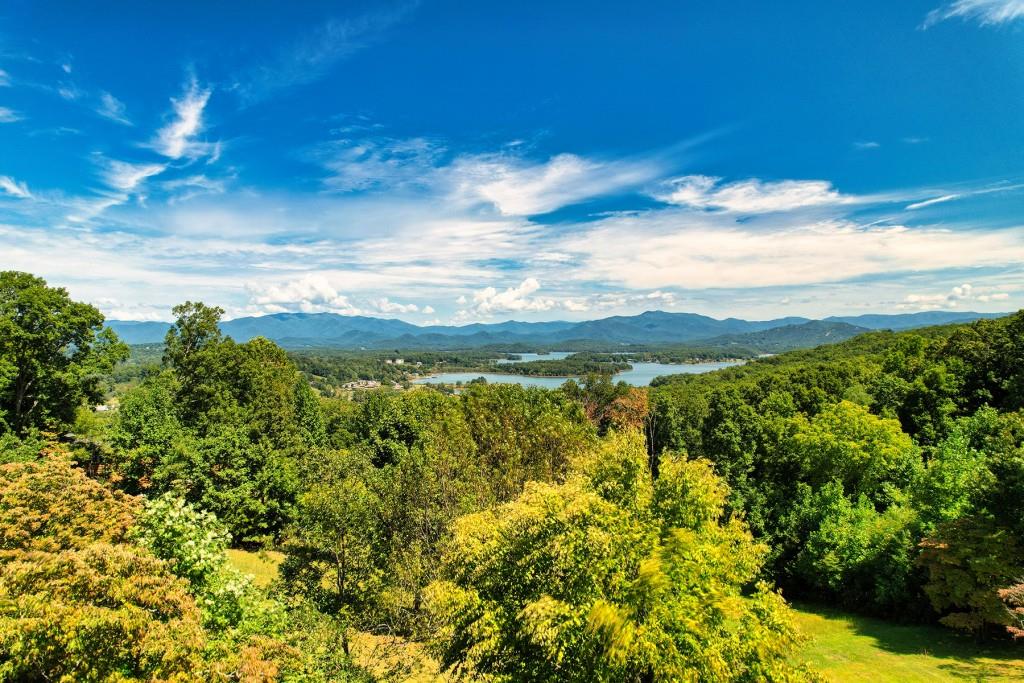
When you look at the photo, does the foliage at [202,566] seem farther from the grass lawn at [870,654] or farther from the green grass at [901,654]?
the green grass at [901,654]

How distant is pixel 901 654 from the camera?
1773cm

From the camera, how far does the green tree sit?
21.7 metres

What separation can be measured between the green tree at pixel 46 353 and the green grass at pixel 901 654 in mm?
32188

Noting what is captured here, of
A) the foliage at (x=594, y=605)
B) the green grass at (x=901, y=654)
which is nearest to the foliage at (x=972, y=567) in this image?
the green grass at (x=901, y=654)

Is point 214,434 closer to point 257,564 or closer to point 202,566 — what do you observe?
point 257,564

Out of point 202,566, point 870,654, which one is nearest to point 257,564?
point 202,566

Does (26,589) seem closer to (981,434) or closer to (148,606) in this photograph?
(148,606)

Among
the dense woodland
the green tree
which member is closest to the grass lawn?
the dense woodland

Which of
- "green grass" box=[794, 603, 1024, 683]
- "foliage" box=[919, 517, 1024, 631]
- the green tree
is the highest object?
the green tree

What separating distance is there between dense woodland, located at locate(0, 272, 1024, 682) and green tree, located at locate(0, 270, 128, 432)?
11 centimetres

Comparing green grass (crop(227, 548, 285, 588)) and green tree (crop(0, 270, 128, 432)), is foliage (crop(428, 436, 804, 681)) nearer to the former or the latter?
green grass (crop(227, 548, 285, 588))

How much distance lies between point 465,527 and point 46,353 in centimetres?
2391

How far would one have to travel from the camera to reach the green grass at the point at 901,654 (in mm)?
15061

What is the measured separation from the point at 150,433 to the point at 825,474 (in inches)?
1551
